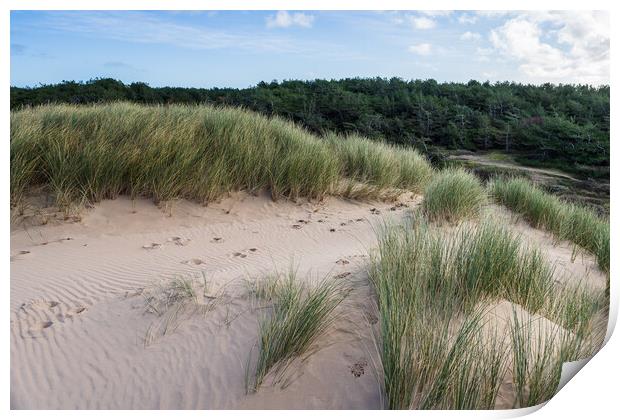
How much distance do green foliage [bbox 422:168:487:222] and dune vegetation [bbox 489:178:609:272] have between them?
42 centimetres

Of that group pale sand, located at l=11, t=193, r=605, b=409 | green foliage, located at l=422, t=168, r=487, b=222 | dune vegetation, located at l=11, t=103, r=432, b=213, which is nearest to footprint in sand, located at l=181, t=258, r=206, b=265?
pale sand, located at l=11, t=193, r=605, b=409

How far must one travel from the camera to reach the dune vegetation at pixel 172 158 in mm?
3854

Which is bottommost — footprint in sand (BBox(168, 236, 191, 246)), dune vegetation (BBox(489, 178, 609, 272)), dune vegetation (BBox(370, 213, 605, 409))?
footprint in sand (BBox(168, 236, 191, 246))

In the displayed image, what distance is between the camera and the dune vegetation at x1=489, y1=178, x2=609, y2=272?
3.10 meters

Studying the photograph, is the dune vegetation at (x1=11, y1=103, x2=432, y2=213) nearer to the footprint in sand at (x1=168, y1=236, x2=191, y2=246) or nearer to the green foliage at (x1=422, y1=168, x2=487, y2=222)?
the footprint in sand at (x1=168, y1=236, x2=191, y2=246)

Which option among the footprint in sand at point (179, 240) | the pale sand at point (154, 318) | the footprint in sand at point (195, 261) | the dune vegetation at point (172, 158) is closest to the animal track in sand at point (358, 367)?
the pale sand at point (154, 318)

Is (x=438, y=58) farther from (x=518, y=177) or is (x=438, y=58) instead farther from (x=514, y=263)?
(x=518, y=177)

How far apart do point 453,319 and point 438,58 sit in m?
1.68

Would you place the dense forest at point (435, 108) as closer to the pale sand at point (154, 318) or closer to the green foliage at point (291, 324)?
the pale sand at point (154, 318)

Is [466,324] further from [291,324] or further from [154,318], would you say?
[154,318]

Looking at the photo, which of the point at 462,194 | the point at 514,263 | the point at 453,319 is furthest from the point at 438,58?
the point at 462,194

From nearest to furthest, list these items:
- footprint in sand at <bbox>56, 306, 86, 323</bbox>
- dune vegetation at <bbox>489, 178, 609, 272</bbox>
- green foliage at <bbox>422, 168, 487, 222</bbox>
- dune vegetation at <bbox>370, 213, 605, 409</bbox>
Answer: dune vegetation at <bbox>370, 213, 605, 409</bbox> < footprint in sand at <bbox>56, 306, 86, 323</bbox> < dune vegetation at <bbox>489, 178, 609, 272</bbox> < green foliage at <bbox>422, 168, 487, 222</bbox>

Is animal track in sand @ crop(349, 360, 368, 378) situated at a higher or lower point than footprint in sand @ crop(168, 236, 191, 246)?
higher

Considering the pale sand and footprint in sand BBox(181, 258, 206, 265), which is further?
footprint in sand BBox(181, 258, 206, 265)
